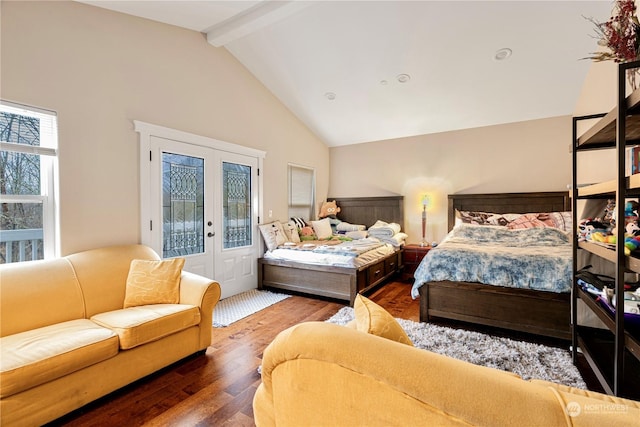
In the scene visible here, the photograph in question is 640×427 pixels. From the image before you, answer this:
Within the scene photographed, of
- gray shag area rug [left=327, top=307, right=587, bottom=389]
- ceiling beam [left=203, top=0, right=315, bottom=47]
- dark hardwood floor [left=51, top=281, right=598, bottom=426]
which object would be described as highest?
ceiling beam [left=203, top=0, right=315, bottom=47]

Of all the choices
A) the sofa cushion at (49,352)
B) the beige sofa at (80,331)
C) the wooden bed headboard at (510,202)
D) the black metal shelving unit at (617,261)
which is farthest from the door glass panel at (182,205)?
the wooden bed headboard at (510,202)

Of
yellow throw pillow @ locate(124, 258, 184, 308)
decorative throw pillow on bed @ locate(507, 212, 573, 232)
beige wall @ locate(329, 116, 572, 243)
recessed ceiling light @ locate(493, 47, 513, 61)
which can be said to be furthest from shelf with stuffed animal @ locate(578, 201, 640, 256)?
yellow throw pillow @ locate(124, 258, 184, 308)

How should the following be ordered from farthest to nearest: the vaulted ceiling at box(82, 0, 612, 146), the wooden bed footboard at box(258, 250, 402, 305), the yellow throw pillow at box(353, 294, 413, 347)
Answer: the wooden bed footboard at box(258, 250, 402, 305) → the vaulted ceiling at box(82, 0, 612, 146) → the yellow throw pillow at box(353, 294, 413, 347)

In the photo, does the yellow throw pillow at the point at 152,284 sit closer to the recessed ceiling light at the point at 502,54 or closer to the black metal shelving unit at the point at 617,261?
the black metal shelving unit at the point at 617,261

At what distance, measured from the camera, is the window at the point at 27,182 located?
6.88 ft

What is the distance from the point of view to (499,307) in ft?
8.51

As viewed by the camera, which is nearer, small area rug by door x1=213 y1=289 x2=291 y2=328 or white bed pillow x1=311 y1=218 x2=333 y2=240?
small area rug by door x1=213 y1=289 x2=291 y2=328

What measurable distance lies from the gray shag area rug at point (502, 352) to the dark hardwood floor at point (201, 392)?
134 millimetres

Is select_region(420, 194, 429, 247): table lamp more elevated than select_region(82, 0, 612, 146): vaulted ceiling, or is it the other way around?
select_region(82, 0, 612, 146): vaulted ceiling

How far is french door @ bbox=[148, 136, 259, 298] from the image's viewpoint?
300cm

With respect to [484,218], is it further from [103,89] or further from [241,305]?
[103,89]

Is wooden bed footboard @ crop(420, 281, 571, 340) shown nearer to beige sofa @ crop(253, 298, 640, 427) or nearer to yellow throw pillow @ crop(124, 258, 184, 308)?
beige sofa @ crop(253, 298, 640, 427)

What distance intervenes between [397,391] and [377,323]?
32 cm

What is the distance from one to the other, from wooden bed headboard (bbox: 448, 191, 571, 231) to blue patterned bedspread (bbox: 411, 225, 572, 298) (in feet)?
3.18
